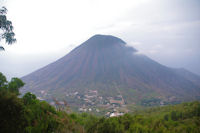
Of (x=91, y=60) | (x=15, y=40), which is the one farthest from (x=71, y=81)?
(x=15, y=40)

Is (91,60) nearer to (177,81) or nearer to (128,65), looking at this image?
(128,65)

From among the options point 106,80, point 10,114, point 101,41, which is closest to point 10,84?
point 10,114

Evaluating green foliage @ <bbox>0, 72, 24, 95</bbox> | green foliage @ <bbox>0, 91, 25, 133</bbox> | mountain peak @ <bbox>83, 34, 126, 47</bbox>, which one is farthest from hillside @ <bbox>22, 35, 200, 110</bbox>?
Answer: green foliage @ <bbox>0, 91, 25, 133</bbox>

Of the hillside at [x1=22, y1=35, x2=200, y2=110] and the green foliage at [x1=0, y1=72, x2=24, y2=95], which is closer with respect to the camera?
the green foliage at [x1=0, y1=72, x2=24, y2=95]

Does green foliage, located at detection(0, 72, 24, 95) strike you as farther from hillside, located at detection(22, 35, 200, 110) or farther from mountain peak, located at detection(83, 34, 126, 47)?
mountain peak, located at detection(83, 34, 126, 47)

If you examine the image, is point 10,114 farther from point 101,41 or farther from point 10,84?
point 101,41

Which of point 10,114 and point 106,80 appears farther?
point 106,80

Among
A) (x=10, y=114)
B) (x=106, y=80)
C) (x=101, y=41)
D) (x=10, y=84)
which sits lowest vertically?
(x=106, y=80)

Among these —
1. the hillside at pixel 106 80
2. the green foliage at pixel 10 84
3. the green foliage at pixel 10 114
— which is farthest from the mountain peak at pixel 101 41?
the green foliage at pixel 10 114

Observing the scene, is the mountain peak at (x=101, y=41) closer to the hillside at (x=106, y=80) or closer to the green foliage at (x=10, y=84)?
the hillside at (x=106, y=80)

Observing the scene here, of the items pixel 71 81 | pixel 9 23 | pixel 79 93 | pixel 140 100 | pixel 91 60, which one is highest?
pixel 91 60

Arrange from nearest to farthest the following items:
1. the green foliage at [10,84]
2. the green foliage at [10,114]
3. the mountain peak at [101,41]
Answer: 1. the green foliage at [10,114]
2. the green foliage at [10,84]
3. the mountain peak at [101,41]
